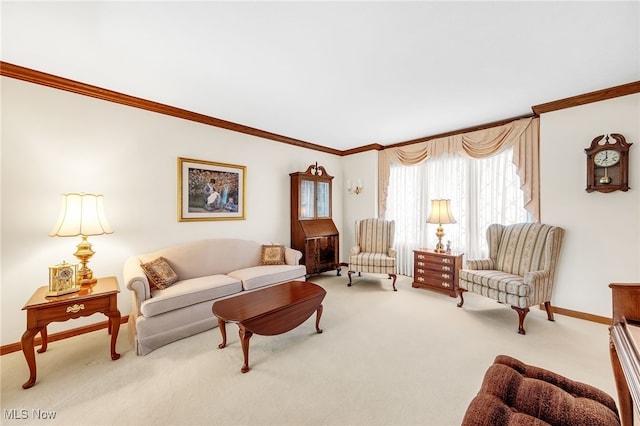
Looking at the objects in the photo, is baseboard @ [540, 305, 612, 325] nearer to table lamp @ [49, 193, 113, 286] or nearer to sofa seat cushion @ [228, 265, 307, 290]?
sofa seat cushion @ [228, 265, 307, 290]

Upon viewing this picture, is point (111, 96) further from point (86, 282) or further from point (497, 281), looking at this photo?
point (497, 281)

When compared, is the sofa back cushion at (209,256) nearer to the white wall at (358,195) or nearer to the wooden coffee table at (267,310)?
the wooden coffee table at (267,310)

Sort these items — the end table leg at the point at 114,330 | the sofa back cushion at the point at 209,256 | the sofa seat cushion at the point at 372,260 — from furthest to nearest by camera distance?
the sofa seat cushion at the point at 372,260 → the sofa back cushion at the point at 209,256 → the end table leg at the point at 114,330

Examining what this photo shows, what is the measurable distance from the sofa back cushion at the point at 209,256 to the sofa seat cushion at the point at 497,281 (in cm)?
287

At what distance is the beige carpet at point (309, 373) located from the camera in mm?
1573

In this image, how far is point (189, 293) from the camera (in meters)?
2.52

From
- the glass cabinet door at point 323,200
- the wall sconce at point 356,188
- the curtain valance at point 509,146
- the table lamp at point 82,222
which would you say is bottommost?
the table lamp at point 82,222

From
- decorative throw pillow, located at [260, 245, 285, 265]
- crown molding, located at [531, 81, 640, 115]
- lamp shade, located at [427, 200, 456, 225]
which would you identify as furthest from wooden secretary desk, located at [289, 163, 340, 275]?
crown molding, located at [531, 81, 640, 115]

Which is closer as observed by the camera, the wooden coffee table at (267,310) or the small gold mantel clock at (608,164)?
the wooden coffee table at (267,310)

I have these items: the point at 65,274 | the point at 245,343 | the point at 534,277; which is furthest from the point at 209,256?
the point at 534,277

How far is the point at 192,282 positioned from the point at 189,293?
0.31 m

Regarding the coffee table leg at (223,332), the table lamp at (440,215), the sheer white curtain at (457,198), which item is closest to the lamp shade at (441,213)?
the table lamp at (440,215)

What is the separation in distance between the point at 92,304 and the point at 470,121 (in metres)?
4.89

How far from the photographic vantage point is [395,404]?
1.64 meters
